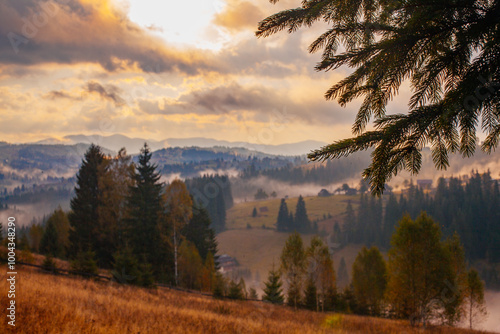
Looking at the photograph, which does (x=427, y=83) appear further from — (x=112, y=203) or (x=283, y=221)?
(x=283, y=221)

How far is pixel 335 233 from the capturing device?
163125mm

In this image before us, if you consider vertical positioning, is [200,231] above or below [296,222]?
above

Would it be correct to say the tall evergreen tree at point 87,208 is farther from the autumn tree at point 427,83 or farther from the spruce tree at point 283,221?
the spruce tree at point 283,221

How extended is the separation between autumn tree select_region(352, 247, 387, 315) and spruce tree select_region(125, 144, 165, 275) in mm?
29322

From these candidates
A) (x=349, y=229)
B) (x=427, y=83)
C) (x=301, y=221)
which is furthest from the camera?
(x=301, y=221)

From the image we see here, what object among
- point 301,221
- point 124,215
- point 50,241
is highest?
point 124,215

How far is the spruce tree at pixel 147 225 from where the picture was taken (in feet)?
116

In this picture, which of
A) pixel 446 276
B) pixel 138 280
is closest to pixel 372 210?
pixel 446 276

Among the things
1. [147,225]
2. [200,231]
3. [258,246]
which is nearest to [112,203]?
[147,225]

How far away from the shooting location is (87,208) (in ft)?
120

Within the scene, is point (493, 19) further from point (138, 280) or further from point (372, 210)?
point (372, 210)

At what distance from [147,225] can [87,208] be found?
24.8 feet

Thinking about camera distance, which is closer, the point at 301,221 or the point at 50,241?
the point at 50,241

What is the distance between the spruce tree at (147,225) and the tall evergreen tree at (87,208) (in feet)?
13.0
